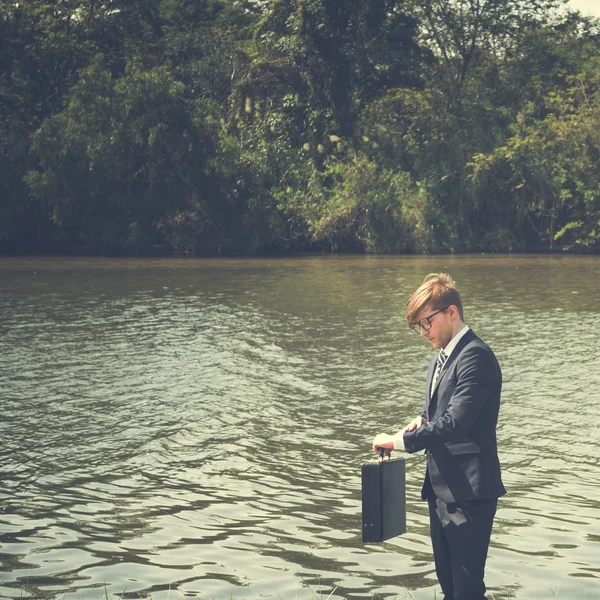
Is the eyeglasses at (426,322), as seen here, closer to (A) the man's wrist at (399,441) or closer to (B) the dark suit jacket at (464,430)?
(B) the dark suit jacket at (464,430)

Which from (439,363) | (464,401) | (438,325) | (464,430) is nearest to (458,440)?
(464,430)

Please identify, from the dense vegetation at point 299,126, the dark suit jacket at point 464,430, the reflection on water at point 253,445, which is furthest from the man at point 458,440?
the dense vegetation at point 299,126

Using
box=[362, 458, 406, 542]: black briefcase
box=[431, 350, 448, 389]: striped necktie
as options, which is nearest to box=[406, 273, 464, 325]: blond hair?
box=[431, 350, 448, 389]: striped necktie

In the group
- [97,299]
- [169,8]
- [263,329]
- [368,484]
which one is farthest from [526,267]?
[368,484]

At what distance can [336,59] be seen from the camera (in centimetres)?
5478

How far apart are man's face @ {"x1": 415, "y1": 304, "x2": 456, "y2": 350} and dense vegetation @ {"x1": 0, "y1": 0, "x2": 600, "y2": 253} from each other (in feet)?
144

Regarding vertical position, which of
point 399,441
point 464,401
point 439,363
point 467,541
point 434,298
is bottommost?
point 467,541

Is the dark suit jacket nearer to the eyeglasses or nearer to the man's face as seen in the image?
the man's face

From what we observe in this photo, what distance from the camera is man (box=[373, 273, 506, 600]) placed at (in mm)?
5121

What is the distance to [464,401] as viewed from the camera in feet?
16.7

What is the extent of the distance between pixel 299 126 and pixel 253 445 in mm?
44404

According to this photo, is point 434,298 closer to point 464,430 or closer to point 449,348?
point 449,348

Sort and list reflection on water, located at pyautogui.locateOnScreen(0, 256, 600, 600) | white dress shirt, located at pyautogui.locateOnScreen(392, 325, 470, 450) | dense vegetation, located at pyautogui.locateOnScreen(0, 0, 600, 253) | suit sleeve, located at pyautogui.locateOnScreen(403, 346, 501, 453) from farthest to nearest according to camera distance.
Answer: dense vegetation, located at pyautogui.locateOnScreen(0, 0, 600, 253), reflection on water, located at pyautogui.locateOnScreen(0, 256, 600, 600), white dress shirt, located at pyautogui.locateOnScreen(392, 325, 470, 450), suit sleeve, located at pyautogui.locateOnScreen(403, 346, 501, 453)

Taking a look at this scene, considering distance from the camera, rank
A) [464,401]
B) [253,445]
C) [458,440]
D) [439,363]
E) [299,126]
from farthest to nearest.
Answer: [299,126] → [253,445] → [439,363] → [458,440] → [464,401]
